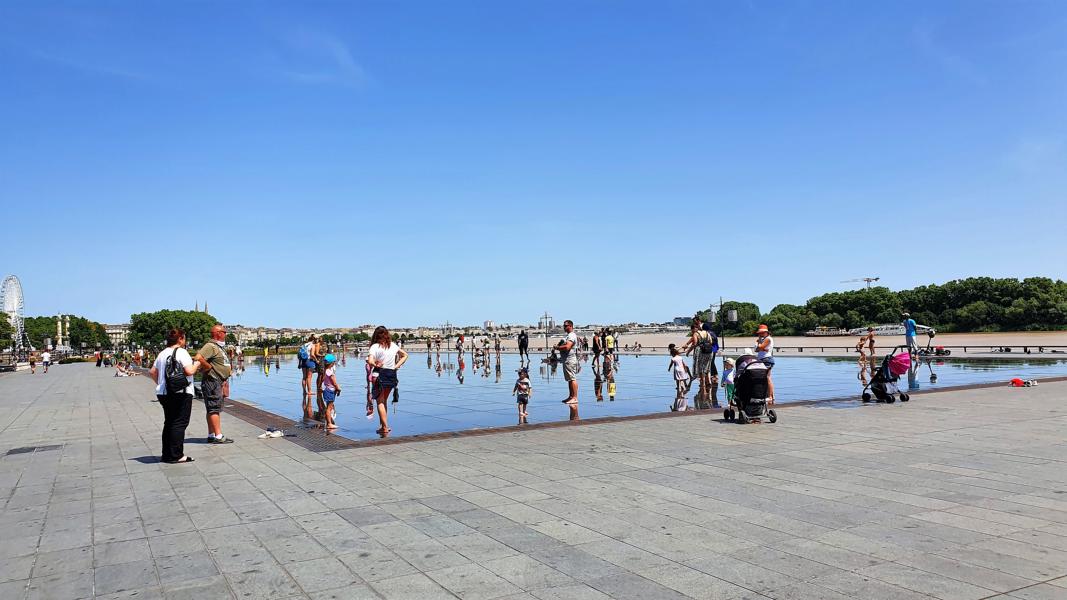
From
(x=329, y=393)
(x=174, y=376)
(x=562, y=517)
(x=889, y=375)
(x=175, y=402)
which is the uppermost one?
(x=174, y=376)

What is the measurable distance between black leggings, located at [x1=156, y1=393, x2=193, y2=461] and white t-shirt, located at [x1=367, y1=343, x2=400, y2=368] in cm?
266

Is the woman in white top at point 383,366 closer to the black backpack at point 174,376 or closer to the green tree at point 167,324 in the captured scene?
the black backpack at point 174,376

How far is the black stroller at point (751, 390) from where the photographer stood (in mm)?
10422

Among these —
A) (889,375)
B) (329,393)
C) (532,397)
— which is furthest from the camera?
(532,397)

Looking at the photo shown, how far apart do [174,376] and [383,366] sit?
2835mm

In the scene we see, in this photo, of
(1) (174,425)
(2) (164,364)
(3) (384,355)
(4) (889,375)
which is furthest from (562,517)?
(4) (889,375)

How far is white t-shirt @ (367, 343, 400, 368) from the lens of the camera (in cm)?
1030

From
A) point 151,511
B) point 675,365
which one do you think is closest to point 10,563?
point 151,511

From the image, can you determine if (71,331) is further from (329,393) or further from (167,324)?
(329,393)

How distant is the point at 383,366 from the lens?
33.8 ft

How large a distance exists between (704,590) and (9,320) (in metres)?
131

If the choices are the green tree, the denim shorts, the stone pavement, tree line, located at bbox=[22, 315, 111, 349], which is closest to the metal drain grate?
the stone pavement

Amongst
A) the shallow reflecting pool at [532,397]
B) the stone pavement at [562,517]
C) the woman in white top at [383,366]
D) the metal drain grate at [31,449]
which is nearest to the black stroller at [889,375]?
the shallow reflecting pool at [532,397]

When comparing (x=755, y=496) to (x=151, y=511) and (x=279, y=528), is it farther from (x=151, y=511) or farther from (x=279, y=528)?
(x=151, y=511)
